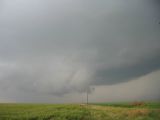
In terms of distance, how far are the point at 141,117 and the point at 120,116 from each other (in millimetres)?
1911

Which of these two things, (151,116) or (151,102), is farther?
(151,102)

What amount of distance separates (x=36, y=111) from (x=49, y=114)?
72.0 inches

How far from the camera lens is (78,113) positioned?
96.8ft

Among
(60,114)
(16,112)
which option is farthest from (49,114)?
(16,112)

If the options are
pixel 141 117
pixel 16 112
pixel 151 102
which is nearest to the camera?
pixel 141 117

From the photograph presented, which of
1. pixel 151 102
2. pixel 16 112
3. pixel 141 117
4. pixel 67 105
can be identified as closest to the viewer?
pixel 141 117

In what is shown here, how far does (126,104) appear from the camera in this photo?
36688mm

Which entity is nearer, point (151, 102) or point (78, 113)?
point (78, 113)

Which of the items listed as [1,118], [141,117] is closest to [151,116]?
[141,117]

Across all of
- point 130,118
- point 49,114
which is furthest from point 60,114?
point 130,118

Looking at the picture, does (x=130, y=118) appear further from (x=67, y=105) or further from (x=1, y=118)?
(x=1, y=118)

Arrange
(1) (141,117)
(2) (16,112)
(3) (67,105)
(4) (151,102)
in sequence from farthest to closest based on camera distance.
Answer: (4) (151,102) → (3) (67,105) → (2) (16,112) → (1) (141,117)

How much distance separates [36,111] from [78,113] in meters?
3.93

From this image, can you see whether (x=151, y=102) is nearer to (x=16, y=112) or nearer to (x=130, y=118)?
(x=130, y=118)
